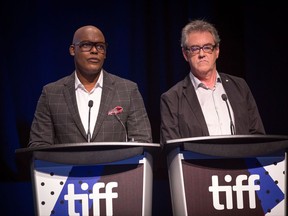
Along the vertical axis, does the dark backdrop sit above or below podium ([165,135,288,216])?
above

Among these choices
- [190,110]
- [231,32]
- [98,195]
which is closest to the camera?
[98,195]

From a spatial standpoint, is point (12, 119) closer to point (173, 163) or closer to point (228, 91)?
point (228, 91)

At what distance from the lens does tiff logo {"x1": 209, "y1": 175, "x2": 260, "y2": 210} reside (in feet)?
5.23

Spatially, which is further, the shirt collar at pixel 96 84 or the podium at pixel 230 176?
the shirt collar at pixel 96 84

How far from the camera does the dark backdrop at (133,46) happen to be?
3396 millimetres

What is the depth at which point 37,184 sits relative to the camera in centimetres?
159

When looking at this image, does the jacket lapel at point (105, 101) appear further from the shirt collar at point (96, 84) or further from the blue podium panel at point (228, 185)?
the blue podium panel at point (228, 185)

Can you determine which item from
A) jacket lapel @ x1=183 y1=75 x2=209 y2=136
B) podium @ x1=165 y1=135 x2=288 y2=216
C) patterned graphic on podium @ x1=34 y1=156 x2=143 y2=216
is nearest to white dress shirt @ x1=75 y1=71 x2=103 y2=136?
jacket lapel @ x1=183 y1=75 x2=209 y2=136

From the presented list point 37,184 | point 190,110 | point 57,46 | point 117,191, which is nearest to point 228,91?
point 190,110

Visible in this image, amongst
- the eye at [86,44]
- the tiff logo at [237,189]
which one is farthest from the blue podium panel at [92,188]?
the eye at [86,44]

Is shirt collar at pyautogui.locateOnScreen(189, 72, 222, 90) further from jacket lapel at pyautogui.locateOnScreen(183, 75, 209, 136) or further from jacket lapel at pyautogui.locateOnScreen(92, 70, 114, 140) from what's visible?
jacket lapel at pyautogui.locateOnScreen(92, 70, 114, 140)

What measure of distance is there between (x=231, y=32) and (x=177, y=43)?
1.48ft

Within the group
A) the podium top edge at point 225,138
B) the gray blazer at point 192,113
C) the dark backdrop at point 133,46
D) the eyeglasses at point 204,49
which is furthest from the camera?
the dark backdrop at point 133,46

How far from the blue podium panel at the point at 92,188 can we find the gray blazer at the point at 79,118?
686mm
